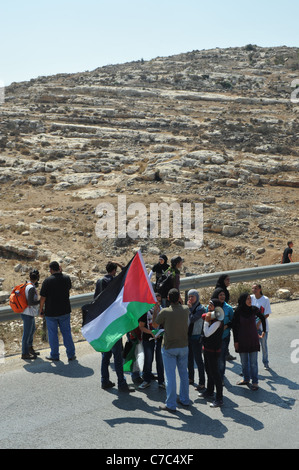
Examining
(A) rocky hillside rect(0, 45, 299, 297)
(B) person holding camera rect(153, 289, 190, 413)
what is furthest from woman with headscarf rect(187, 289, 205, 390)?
(A) rocky hillside rect(0, 45, 299, 297)

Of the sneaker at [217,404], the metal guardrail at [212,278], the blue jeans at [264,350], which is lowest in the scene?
the sneaker at [217,404]

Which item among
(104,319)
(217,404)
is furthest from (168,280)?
(217,404)

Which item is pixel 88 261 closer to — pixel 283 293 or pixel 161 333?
pixel 283 293

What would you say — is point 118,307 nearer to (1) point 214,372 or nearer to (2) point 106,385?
(2) point 106,385

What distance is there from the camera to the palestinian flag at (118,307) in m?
7.87

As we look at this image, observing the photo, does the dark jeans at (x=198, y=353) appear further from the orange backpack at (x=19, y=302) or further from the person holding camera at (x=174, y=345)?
the orange backpack at (x=19, y=302)

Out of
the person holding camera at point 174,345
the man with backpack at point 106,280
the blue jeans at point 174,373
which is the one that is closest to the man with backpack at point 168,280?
the man with backpack at point 106,280

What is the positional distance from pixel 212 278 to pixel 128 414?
561 centimetres

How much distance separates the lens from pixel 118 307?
7.98 meters

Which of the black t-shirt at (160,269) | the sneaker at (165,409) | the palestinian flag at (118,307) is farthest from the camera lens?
the black t-shirt at (160,269)

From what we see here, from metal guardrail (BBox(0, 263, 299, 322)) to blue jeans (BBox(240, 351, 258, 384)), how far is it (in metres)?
3.65

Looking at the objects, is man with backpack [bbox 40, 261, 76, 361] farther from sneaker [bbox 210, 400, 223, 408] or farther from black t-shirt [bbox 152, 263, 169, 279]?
sneaker [bbox 210, 400, 223, 408]

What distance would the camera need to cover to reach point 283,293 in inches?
507

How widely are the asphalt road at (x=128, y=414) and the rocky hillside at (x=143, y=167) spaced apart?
23.8 ft
